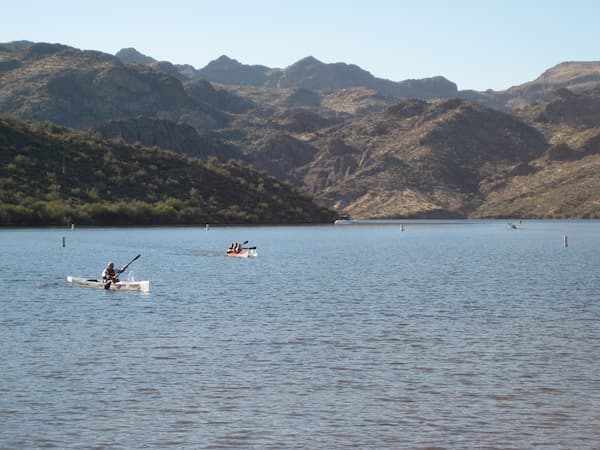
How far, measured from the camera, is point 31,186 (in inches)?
7013

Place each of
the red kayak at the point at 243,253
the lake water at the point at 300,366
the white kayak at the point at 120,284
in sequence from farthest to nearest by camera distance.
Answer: the red kayak at the point at 243,253 → the white kayak at the point at 120,284 → the lake water at the point at 300,366

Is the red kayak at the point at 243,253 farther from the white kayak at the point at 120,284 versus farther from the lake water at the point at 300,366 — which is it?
the white kayak at the point at 120,284

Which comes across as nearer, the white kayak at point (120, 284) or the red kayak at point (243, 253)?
the white kayak at point (120, 284)

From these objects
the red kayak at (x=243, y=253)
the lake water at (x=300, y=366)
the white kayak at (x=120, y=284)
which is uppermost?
the red kayak at (x=243, y=253)

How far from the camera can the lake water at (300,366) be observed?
862 inches

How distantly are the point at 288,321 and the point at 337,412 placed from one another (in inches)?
750

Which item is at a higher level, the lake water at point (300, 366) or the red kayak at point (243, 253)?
the red kayak at point (243, 253)

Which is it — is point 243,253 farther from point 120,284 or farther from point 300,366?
point 300,366

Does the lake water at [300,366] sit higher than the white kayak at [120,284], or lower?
lower

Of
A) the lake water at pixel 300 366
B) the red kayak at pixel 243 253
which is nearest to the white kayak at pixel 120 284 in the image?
the lake water at pixel 300 366

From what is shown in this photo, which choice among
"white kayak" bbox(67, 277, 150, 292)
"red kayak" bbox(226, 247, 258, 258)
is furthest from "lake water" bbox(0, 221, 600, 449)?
"red kayak" bbox(226, 247, 258, 258)

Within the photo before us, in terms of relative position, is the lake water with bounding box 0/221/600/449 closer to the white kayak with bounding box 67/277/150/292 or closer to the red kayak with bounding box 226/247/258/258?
the white kayak with bounding box 67/277/150/292

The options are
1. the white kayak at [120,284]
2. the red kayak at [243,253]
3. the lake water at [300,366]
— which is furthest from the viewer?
the red kayak at [243,253]

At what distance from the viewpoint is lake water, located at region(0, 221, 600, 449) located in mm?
21906
